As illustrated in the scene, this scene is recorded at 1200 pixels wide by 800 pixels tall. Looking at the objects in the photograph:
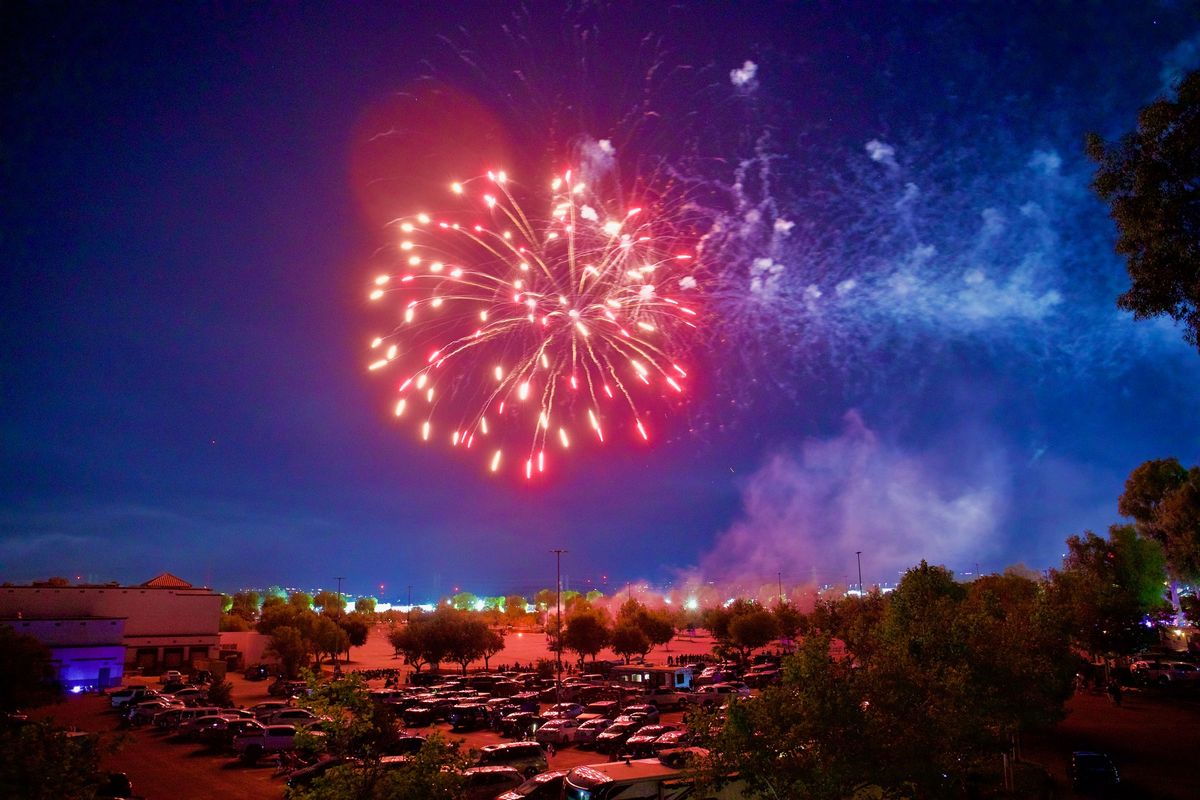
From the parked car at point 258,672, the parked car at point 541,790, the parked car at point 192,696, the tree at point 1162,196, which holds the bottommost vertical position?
the parked car at point 258,672

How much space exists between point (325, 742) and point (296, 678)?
51.2m

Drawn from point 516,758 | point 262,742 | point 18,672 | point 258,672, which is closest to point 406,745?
point 516,758

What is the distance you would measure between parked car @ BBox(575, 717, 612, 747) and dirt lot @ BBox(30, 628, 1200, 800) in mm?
601

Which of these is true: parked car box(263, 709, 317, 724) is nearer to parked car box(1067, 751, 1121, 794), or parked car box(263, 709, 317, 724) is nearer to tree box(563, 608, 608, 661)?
parked car box(1067, 751, 1121, 794)

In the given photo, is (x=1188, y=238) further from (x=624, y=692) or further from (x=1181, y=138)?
(x=624, y=692)

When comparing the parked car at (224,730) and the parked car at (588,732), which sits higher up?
the parked car at (224,730)

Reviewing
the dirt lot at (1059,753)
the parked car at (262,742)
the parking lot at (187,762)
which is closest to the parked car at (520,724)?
the parking lot at (187,762)

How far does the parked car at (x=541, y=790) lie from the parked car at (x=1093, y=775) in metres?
14.8

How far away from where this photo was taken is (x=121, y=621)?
184ft

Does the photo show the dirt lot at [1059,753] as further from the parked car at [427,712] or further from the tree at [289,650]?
the tree at [289,650]

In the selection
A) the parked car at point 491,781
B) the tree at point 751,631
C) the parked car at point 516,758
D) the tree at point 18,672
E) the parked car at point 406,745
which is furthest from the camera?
the tree at point 751,631

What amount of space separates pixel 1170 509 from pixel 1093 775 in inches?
2186

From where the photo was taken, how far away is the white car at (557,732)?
29297 millimetres

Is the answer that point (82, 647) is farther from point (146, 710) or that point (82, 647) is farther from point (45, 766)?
point (45, 766)
